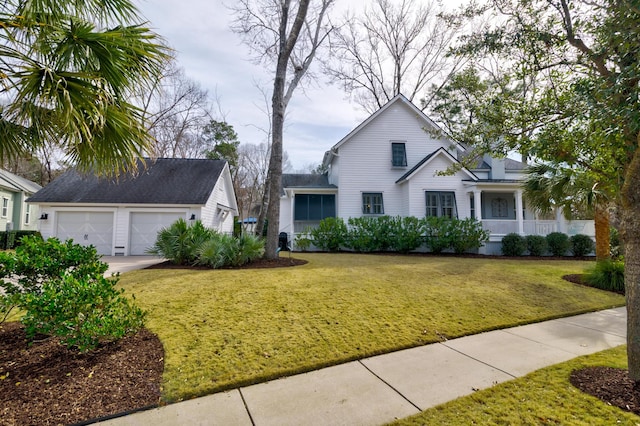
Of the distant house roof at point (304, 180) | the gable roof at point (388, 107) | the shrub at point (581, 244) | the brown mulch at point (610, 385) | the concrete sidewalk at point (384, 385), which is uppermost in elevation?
the gable roof at point (388, 107)

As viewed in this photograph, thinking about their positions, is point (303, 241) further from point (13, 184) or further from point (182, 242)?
Answer: point (13, 184)

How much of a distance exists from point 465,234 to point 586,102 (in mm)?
11512

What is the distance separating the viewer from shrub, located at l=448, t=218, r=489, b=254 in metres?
13.7

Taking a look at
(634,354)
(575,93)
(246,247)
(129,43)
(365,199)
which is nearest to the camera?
(634,354)

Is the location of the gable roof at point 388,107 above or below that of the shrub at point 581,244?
above

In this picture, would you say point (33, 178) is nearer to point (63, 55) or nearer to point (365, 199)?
point (365, 199)

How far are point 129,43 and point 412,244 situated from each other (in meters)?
12.7

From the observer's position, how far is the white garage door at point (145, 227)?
14.9 metres

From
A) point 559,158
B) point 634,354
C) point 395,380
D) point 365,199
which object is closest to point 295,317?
point 395,380

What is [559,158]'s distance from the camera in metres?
4.04

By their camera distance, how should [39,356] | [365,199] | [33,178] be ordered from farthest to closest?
[33,178] → [365,199] → [39,356]

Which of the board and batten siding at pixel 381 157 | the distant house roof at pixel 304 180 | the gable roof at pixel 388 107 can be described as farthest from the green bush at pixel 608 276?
the distant house roof at pixel 304 180

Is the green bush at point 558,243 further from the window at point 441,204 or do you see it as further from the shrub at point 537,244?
the window at point 441,204

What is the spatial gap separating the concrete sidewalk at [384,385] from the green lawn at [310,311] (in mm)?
206
